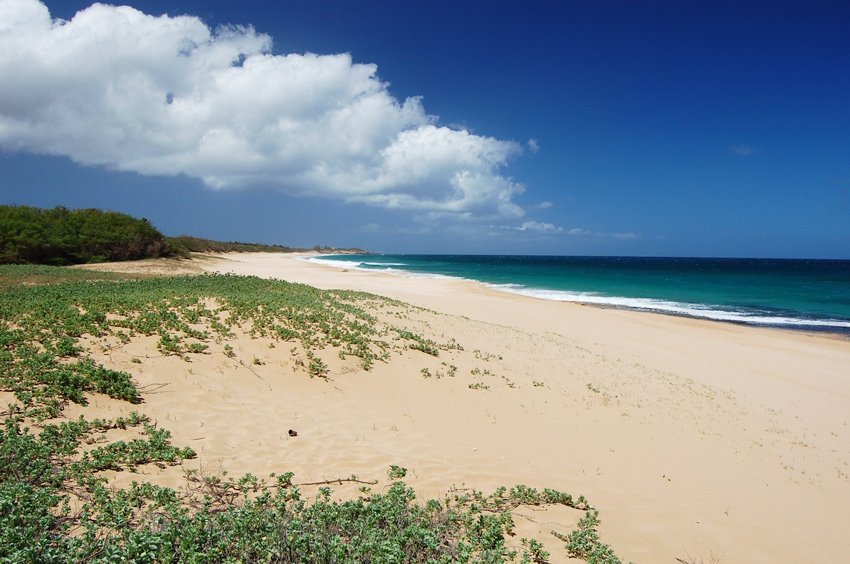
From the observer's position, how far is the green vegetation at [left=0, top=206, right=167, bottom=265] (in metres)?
32.6

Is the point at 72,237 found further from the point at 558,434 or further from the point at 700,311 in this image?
the point at 700,311

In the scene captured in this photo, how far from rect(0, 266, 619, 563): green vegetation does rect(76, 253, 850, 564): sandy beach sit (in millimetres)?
401

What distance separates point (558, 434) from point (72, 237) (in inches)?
1616

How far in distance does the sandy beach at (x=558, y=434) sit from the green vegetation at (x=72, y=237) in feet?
103

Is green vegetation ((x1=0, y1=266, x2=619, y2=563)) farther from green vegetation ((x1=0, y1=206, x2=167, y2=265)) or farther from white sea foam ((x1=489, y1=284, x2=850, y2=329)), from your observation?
white sea foam ((x1=489, y1=284, x2=850, y2=329))

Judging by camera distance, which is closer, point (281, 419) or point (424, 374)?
point (281, 419)

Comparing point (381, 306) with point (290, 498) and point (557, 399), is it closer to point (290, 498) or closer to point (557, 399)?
point (557, 399)

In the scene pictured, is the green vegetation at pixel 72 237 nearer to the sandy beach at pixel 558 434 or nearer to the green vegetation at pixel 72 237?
the green vegetation at pixel 72 237

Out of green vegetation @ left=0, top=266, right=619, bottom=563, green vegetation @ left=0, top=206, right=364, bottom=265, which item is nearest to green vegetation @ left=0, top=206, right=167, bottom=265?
green vegetation @ left=0, top=206, right=364, bottom=265

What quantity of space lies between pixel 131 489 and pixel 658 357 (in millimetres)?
18084

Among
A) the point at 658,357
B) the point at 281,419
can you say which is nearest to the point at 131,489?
the point at 281,419

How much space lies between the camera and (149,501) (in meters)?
5.48

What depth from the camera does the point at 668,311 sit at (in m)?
36.4

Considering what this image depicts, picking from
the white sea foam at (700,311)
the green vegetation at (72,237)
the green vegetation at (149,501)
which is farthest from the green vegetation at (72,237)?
the white sea foam at (700,311)
